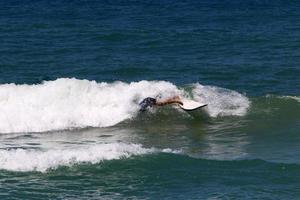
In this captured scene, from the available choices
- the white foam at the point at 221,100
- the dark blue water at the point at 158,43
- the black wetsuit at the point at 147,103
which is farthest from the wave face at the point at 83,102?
the dark blue water at the point at 158,43

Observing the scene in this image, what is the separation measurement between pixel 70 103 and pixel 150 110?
235 cm

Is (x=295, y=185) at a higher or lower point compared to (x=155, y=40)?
lower

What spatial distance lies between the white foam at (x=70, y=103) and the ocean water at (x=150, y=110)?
0.11 feet

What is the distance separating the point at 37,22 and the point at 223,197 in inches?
1008

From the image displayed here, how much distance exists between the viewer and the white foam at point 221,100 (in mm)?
25277

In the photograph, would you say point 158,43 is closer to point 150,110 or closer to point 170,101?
point 170,101

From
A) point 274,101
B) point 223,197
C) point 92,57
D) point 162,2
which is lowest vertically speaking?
point 223,197

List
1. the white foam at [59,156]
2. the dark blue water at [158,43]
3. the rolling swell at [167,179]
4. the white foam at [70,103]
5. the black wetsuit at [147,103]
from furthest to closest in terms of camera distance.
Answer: the dark blue water at [158,43]
the black wetsuit at [147,103]
the white foam at [70,103]
the white foam at [59,156]
the rolling swell at [167,179]

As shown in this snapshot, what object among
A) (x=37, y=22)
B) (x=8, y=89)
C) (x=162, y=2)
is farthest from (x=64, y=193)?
(x=162, y=2)

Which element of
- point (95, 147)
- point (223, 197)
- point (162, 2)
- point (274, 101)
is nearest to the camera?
point (223, 197)

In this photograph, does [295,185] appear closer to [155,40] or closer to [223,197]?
[223,197]

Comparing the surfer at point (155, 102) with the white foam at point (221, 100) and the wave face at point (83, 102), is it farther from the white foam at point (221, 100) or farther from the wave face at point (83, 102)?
the white foam at point (221, 100)

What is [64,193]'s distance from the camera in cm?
1714

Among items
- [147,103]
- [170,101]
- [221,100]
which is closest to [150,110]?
[147,103]
